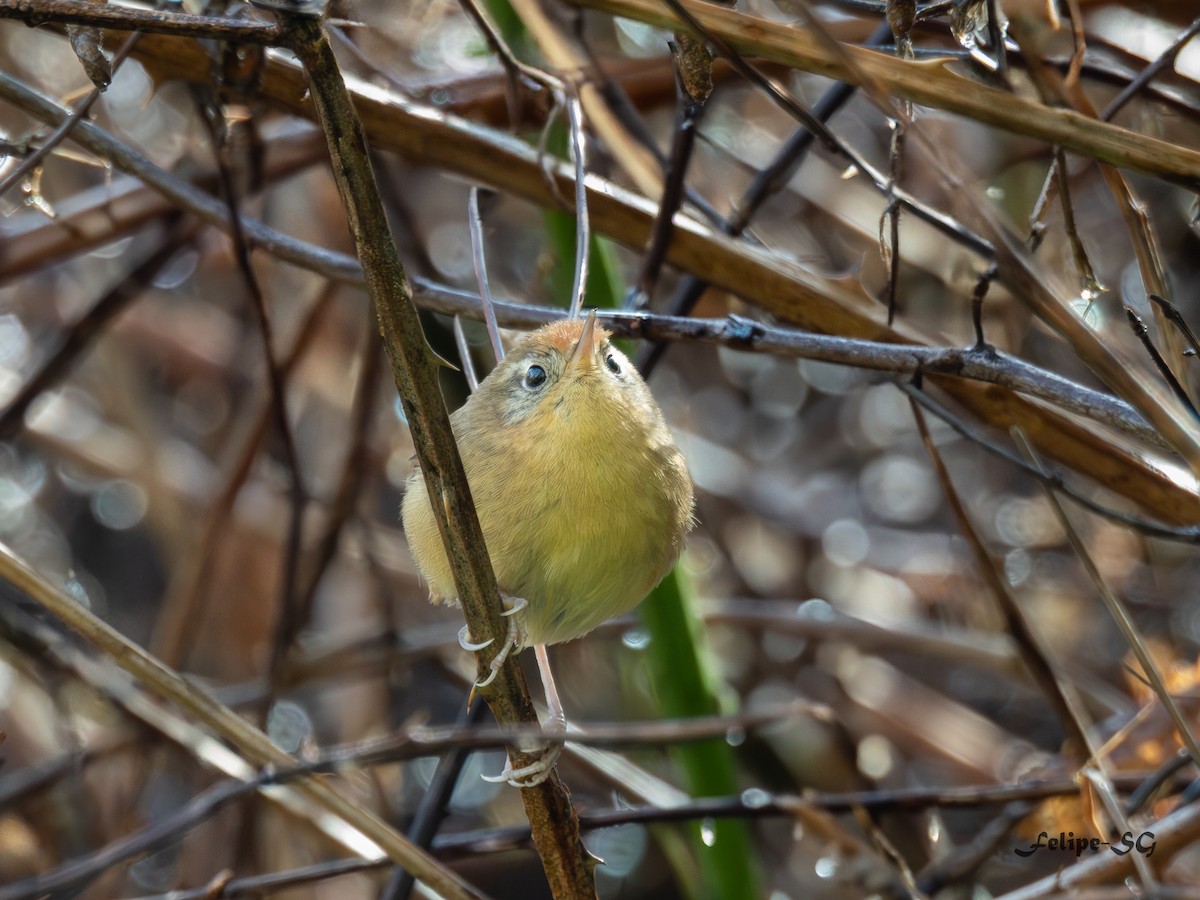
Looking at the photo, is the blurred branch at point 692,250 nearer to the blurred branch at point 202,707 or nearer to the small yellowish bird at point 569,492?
the small yellowish bird at point 569,492

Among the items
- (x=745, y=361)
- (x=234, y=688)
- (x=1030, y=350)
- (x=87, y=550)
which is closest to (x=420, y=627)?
(x=234, y=688)

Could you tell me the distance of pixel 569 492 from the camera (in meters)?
2.16

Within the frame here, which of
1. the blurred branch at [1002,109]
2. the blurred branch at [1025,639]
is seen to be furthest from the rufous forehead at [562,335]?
the blurred branch at [1025,639]

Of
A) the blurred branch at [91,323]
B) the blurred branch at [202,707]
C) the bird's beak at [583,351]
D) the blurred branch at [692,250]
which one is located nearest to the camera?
Result: the blurred branch at [202,707]

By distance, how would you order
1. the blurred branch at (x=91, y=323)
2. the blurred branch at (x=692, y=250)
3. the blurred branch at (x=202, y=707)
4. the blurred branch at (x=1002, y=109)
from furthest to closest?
the blurred branch at (x=91, y=323) < the blurred branch at (x=692, y=250) < the blurred branch at (x=202, y=707) < the blurred branch at (x=1002, y=109)

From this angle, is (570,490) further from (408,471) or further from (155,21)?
(408,471)

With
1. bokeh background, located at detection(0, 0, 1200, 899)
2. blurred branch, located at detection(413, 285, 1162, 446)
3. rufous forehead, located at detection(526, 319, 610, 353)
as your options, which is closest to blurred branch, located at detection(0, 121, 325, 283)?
bokeh background, located at detection(0, 0, 1200, 899)

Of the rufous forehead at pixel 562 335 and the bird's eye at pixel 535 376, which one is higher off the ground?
the rufous forehead at pixel 562 335

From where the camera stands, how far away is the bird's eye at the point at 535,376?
2297 millimetres

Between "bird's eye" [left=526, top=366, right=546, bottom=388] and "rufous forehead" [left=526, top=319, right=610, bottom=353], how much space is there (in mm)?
47

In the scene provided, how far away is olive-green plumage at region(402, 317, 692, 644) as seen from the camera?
2154 millimetres
